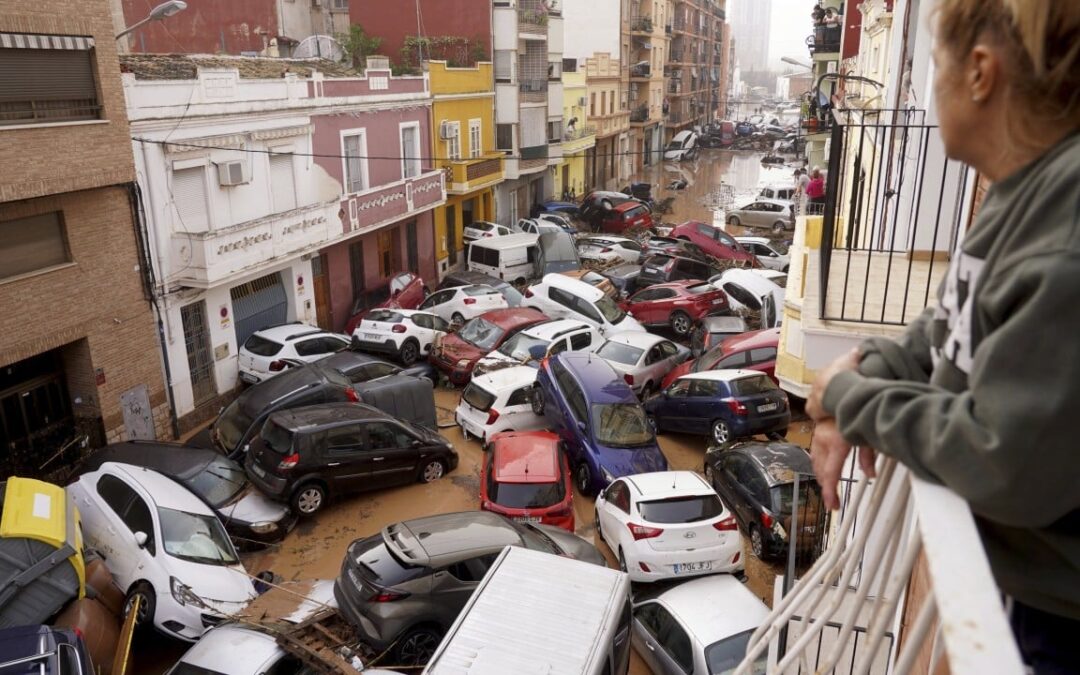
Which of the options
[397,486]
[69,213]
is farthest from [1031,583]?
[69,213]

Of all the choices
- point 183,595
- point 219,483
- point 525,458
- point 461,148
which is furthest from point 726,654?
point 461,148

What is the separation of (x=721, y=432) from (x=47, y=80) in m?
12.7

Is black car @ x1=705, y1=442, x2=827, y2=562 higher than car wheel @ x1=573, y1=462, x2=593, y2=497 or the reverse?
higher

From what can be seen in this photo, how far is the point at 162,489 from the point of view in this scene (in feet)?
32.8

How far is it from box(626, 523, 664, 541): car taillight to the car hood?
515 cm

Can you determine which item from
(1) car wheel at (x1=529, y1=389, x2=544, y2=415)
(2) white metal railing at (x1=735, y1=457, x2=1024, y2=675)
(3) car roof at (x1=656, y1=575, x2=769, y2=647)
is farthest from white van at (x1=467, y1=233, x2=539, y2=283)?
(2) white metal railing at (x1=735, y1=457, x2=1024, y2=675)

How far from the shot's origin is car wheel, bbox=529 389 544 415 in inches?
571

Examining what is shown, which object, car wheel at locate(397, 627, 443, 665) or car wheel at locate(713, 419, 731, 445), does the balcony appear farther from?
car wheel at locate(397, 627, 443, 665)

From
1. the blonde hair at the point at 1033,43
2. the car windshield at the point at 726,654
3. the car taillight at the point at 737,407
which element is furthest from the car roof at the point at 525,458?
the blonde hair at the point at 1033,43

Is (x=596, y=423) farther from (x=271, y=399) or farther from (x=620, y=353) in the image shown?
(x=271, y=399)

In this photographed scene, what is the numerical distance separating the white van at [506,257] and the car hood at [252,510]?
1512cm

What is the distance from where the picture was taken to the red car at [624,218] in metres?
34.3

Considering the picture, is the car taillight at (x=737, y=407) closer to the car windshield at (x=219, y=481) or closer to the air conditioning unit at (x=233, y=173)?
the car windshield at (x=219, y=481)

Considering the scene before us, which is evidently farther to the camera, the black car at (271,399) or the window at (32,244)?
the black car at (271,399)
